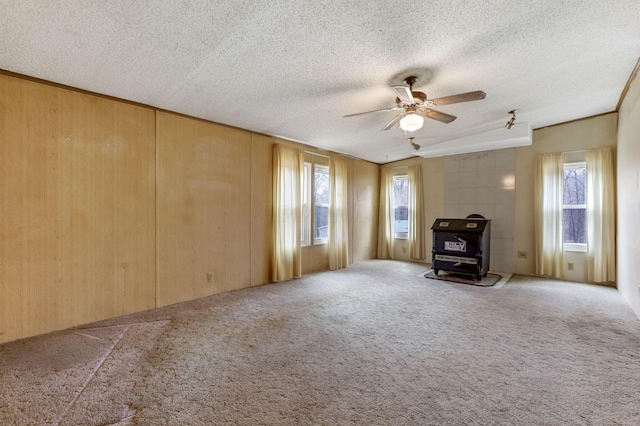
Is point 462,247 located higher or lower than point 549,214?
lower

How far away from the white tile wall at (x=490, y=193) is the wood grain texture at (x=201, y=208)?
4.24 m

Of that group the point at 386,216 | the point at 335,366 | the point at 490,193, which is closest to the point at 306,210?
the point at 386,216

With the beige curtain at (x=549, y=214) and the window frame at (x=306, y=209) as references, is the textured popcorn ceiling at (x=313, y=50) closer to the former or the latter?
the beige curtain at (x=549, y=214)

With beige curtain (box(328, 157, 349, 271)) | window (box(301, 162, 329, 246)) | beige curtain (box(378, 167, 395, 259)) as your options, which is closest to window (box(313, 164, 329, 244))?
window (box(301, 162, 329, 246))

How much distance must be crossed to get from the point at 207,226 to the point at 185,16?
254 centimetres

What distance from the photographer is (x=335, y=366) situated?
216 cm

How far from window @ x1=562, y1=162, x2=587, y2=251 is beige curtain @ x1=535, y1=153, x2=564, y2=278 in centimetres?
16

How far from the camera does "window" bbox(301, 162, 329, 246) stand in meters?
5.39

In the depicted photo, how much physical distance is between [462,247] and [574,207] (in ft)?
6.43

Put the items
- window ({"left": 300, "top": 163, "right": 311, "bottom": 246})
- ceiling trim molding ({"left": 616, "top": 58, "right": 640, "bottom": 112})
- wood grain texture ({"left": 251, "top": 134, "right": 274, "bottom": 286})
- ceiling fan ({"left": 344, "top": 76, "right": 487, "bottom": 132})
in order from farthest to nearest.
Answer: window ({"left": 300, "top": 163, "right": 311, "bottom": 246}), wood grain texture ({"left": 251, "top": 134, "right": 274, "bottom": 286}), ceiling trim molding ({"left": 616, "top": 58, "right": 640, "bottom": 112}), ceiling fan ({"left": 344, "top": 76, "right": 487, "bottom": 132})

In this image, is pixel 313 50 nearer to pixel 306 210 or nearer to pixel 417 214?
pixel 306 210

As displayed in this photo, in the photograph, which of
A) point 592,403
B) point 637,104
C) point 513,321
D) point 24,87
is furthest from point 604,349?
point 24,87

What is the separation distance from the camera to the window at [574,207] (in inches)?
191

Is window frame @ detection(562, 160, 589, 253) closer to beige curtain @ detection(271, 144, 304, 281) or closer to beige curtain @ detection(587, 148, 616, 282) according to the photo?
beige curtain @ detection(587, 148, 616, 282)
